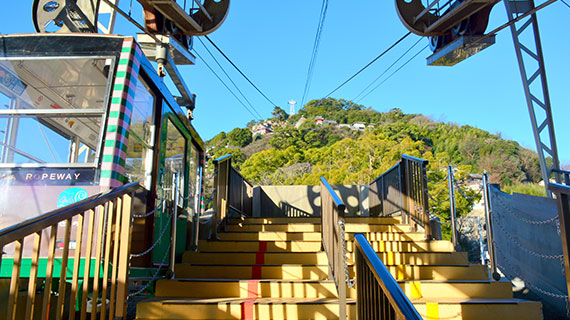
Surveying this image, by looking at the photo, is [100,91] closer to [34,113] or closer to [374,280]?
[34,113]

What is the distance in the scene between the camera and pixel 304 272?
447 cm

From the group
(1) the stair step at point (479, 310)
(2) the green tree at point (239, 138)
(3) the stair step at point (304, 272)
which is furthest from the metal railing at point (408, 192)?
(2) the green tree at point (239, 138)

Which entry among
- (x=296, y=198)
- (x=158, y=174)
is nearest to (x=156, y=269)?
(x=158, y=174)

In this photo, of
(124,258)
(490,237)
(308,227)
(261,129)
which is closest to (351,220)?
(308,227)

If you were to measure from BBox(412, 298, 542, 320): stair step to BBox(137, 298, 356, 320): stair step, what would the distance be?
0.73m

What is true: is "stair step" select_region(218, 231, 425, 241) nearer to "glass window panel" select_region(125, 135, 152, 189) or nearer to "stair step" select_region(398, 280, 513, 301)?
"stair step" select_region(398, 280, 513, 301)

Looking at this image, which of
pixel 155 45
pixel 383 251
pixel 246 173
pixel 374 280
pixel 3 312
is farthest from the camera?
pixel 246 173

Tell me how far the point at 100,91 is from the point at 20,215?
53.5 inches

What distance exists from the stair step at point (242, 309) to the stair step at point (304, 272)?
0.88m

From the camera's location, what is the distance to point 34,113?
11.8 ft

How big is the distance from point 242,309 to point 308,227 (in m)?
2.69

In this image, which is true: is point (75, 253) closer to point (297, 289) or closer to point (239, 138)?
point (297, 289)

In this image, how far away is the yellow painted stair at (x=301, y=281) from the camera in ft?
11.6

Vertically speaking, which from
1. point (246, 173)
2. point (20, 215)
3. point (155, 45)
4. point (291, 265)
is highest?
point (246, 173)
